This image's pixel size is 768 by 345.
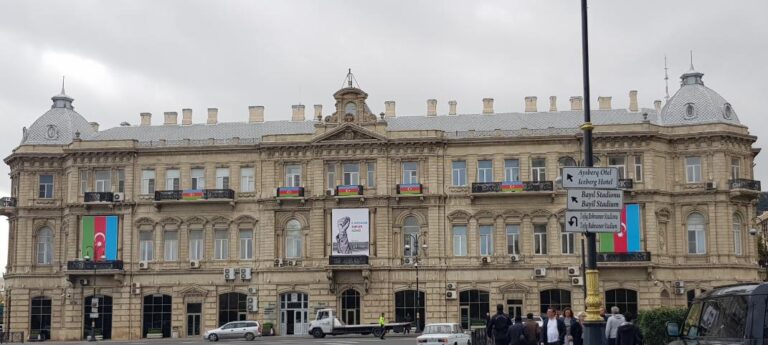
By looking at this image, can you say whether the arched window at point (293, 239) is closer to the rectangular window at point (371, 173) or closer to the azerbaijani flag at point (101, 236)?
the rectangular window at point (371, 173)

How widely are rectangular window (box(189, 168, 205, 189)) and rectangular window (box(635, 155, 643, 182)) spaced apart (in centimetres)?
2967

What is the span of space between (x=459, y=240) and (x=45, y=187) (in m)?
29.8

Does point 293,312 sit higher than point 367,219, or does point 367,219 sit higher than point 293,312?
point 367,219

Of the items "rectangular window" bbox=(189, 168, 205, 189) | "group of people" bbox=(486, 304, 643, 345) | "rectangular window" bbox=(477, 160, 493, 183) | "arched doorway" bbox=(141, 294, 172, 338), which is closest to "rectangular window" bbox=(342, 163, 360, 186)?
"rectangular window" bbox=(477, 160, 493, 183)

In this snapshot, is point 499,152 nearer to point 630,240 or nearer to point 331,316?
point 630,240

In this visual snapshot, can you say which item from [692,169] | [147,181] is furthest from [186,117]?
[692,169]

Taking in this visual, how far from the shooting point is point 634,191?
66.2 m

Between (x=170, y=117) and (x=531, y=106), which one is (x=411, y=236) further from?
(x=170, y=117)

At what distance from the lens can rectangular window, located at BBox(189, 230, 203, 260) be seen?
70.4 m

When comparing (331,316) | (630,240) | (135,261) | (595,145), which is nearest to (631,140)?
(595,145)

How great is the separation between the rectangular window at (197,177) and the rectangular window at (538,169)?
2293 centimetres

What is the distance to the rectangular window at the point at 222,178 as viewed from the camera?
232ft

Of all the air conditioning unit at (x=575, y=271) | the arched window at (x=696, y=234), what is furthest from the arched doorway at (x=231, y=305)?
the arched window at (x=696, y=234)

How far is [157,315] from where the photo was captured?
6975 centimetres
